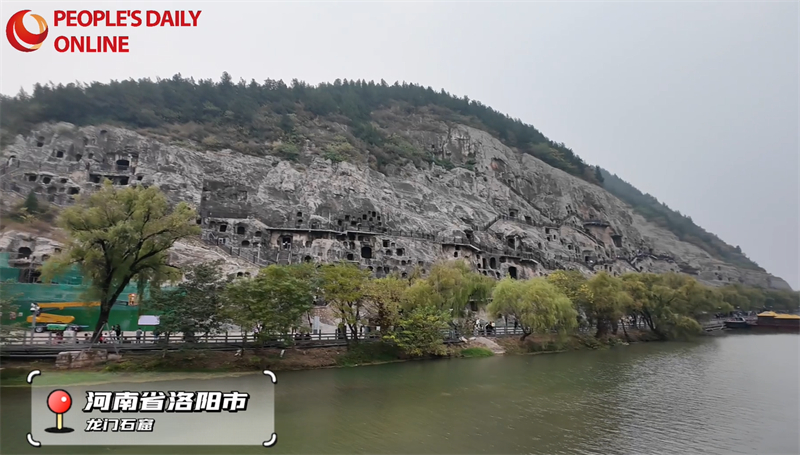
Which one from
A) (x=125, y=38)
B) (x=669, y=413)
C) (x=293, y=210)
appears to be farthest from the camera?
(x=293, y=210)

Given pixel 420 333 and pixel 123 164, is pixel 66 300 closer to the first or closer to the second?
pixel 420 333

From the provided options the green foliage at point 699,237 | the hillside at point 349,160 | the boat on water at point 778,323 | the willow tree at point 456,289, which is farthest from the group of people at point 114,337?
the green foliage at point 699,237

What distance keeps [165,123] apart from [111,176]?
15.7 m

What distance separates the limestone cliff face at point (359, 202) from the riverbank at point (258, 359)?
57.1 ft

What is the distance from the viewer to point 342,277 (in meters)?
25.3

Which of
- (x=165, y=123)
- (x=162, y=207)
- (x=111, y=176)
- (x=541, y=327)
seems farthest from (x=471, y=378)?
(x=165, y=123)

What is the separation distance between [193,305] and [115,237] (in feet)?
15.5

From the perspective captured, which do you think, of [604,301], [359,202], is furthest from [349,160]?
[604,301]

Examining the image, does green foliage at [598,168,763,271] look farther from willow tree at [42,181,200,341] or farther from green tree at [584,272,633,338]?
willow tree at [42,181,200,341]

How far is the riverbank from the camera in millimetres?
17828

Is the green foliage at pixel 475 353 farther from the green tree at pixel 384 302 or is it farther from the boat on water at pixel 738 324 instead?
the boat on water at pixel 738 324

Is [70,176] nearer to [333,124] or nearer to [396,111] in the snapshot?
[333,124]

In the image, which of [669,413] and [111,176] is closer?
[669,413]

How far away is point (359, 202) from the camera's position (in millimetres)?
55188
